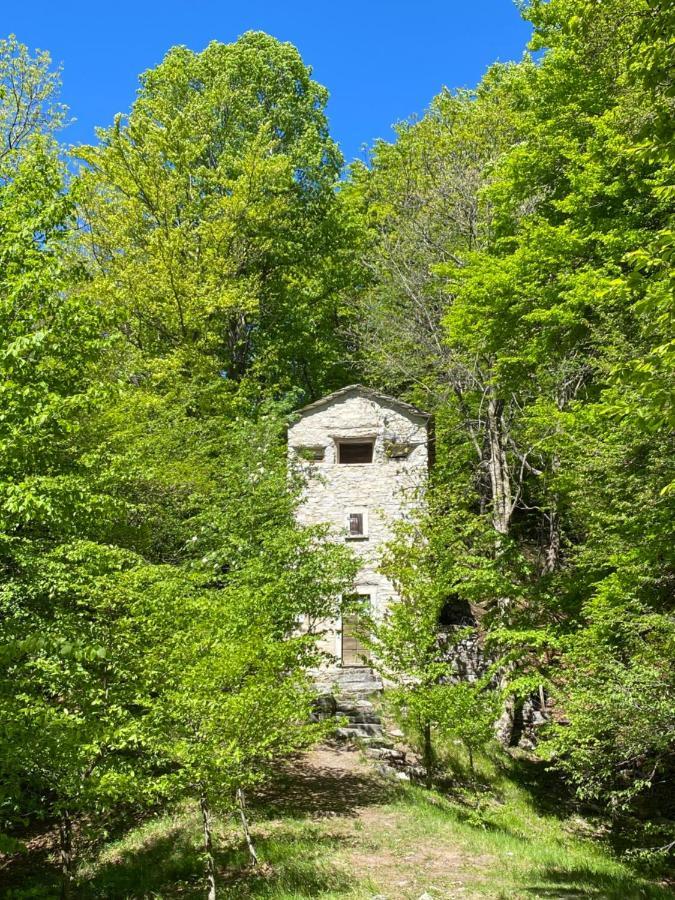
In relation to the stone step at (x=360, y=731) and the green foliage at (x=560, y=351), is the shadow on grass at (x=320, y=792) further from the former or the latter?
the green foliage at (x=560, y=351)

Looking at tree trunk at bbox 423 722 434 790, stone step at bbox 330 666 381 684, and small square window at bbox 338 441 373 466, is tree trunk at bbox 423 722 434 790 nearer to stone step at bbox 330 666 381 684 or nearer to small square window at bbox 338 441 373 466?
stone step at bbox 330 666 381 684

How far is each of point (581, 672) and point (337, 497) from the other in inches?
352

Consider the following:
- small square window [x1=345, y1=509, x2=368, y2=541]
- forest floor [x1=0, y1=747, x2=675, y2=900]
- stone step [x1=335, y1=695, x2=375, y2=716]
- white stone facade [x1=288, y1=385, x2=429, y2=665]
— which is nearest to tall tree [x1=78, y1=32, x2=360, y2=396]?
white stone facade [x1=288, y1=385, x2=429, y2=665]

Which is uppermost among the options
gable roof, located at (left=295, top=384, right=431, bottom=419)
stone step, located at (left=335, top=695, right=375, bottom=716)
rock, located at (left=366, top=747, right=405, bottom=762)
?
gable roof, located at (left=295, top=384, right=431, bottom=419)

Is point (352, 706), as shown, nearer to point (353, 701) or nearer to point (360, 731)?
point (353, 701)

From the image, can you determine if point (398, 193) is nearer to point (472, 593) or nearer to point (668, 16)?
point (472, 593)

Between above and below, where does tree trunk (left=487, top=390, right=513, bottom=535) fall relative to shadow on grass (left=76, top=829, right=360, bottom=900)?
above

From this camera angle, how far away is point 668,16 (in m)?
5.72

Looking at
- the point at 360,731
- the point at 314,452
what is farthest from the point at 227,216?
the point at 360,731

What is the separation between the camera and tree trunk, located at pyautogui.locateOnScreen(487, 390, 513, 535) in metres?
18.2

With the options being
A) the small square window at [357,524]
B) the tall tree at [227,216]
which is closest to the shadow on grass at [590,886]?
the small square window at [357,524]

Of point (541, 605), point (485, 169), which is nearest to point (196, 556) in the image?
point (541, 605)

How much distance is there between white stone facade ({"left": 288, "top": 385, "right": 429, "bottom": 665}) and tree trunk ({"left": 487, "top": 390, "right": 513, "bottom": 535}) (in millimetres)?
1810

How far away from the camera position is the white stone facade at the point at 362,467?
60.8 ft
